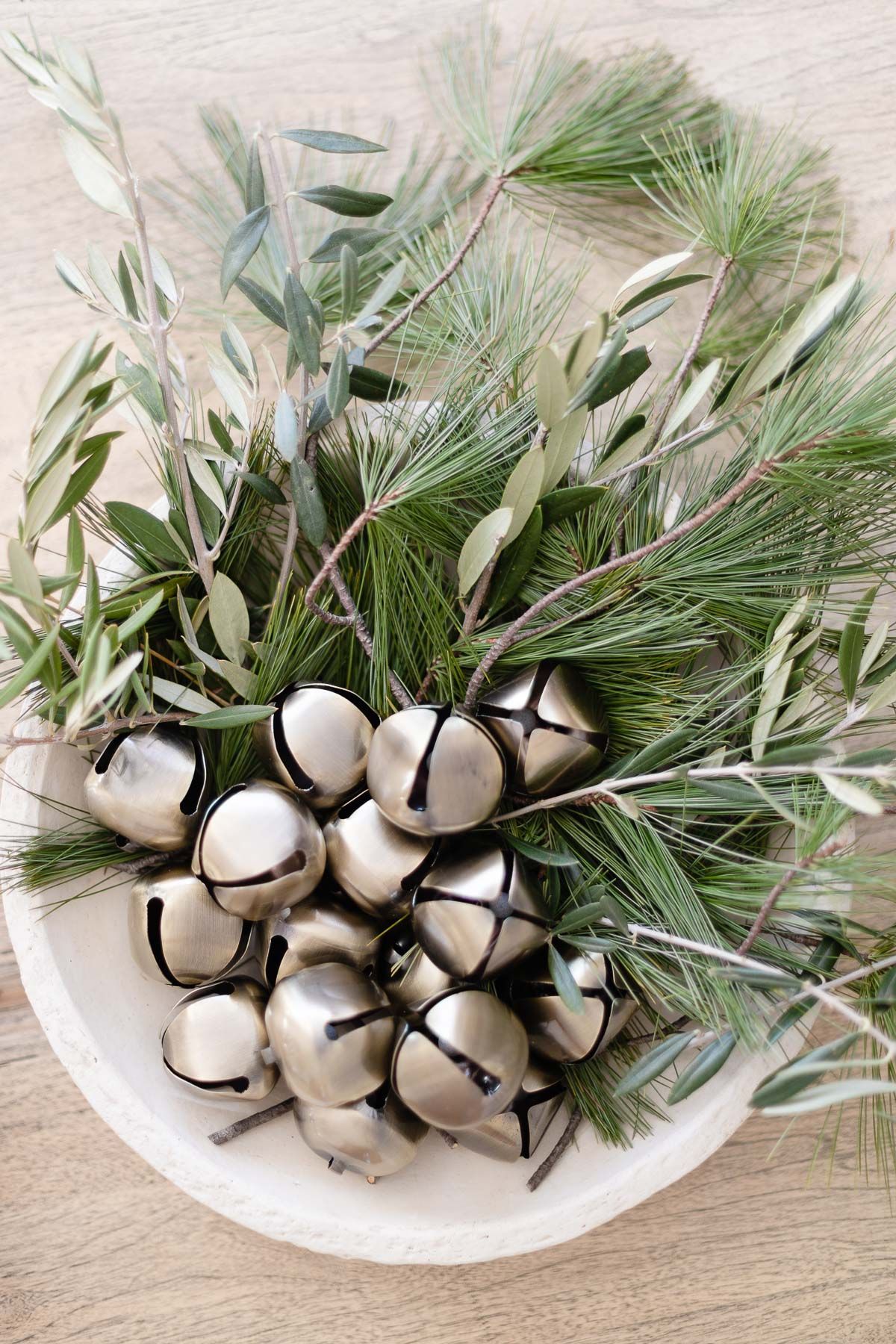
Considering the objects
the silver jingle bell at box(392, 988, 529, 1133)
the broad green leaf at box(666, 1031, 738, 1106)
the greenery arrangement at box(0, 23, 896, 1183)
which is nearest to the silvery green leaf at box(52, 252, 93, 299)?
the greenery arrangement at box(0, 23, 896, 1183)

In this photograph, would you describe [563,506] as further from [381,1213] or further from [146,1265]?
[146,1265]

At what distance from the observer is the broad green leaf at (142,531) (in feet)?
1.84

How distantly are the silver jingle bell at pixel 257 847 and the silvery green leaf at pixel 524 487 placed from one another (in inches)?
Result: 7.8

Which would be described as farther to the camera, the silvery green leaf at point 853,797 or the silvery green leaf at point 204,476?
the silvery green leaf at point 204,476

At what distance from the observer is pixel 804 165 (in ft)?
2.28

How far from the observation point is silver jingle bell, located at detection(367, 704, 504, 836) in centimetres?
52

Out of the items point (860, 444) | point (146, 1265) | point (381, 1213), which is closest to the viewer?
point (860, 444)

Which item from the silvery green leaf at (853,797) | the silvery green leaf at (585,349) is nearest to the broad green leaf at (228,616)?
the silvery green leaf at (585,349)

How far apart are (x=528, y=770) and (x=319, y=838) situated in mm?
125

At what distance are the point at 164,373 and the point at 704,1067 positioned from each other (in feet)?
1.57

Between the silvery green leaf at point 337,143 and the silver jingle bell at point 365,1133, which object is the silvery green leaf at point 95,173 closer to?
the silvery green leaf at point 337,143

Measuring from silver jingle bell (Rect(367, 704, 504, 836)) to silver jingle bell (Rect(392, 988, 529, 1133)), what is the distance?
10cm

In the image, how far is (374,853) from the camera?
→ 56 centimetres

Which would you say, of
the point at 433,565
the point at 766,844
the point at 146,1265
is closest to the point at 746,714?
the point at 766,844
